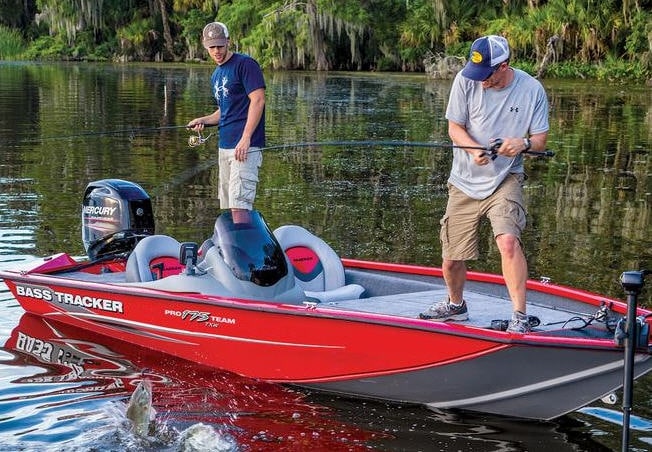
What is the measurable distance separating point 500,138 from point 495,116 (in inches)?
5.6

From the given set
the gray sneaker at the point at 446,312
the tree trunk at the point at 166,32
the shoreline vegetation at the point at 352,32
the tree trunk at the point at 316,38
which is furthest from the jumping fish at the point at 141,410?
the tree trunk at the point at 166,32

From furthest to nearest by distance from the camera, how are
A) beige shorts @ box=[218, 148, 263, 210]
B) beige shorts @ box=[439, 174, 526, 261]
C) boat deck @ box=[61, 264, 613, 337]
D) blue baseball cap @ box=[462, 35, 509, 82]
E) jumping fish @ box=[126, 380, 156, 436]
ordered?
1. beige shorts @ box=[218, 148, 263, 210]
2. boat deck @ box=[61, 264, 613, 337]
3. beige shorts @ box=[439, 174, 526, 261]
4. jumping fish @ box=[126, 380, 156, 436]
5. blue baseball cap @ box=[462, 35, 509, 82]

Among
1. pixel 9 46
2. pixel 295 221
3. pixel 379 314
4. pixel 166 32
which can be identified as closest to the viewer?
pixel 379 314

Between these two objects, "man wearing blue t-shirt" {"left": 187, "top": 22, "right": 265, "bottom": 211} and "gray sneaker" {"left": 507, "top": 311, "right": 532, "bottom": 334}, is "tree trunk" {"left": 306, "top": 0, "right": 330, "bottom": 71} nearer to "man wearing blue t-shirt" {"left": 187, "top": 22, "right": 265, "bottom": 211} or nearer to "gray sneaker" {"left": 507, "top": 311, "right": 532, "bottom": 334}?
"man wearing blue t-shirt" {"left": 187, "top": 22, "right": 265, "bottom": 211}

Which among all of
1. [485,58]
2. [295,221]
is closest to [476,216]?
[485,58]

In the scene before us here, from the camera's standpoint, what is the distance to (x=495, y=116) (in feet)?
22.1

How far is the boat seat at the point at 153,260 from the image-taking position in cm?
823

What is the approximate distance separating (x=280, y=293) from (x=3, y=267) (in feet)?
12.3

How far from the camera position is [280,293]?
7668 millimetres

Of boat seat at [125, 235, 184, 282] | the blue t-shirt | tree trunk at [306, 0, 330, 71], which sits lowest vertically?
boat seat at [125, 235, 184, 282]

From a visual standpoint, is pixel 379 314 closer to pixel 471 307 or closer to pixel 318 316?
pixel 318 316

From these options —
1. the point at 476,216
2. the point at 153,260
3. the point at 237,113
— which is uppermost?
the point at 237,113

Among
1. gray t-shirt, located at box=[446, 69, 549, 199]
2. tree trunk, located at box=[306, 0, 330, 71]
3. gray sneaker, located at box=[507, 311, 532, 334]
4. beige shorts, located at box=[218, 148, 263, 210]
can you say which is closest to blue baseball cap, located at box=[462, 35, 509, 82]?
gray t-shirt, located at box=[446, 69, 549, 199]

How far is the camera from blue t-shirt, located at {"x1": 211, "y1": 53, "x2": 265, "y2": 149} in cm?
922
